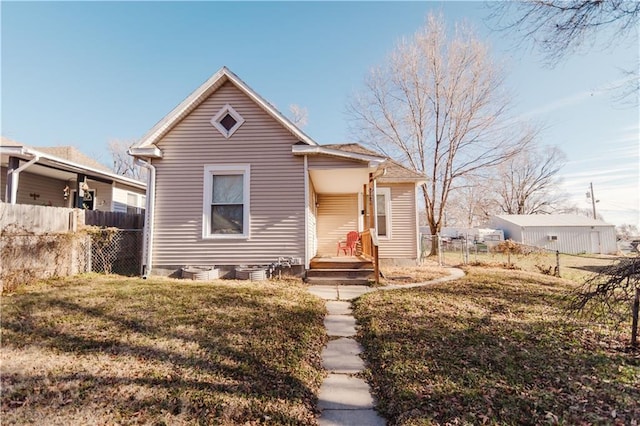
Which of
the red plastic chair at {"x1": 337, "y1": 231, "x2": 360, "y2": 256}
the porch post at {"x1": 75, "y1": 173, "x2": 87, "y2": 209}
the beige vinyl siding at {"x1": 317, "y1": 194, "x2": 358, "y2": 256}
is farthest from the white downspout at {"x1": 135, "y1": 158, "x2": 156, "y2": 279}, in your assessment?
the red plastic chair at {"x1": 337, "y1": 231, "x2": 360, "y2": 256}

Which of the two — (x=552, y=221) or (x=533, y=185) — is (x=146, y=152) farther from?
(x=533, y=185)

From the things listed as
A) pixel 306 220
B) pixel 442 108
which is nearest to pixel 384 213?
pixel 306 220

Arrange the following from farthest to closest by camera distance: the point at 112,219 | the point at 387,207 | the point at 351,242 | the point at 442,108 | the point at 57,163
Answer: the point at 442,108
the point at 387,207
the point at 351,242
the point at 57,163
the point at 112,219

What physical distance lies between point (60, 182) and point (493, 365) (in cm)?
1633

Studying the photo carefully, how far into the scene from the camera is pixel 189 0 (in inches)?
354

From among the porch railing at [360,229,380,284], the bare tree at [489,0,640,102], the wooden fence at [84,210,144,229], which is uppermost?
the bare tree at [489,0,640,102]

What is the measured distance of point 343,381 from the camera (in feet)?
9.37

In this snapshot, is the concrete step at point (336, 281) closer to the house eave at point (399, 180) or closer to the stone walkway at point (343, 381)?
the stone walkway at point (343, 381)

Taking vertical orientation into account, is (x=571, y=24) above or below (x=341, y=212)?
above

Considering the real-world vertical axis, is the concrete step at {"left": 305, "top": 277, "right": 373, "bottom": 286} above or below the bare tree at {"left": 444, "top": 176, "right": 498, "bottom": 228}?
below

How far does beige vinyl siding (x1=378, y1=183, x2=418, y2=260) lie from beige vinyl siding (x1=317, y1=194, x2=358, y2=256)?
4.62 feet

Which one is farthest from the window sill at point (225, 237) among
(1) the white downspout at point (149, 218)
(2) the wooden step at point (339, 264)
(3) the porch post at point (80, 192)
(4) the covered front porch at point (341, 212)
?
(3) the porch post at point (80, 192)

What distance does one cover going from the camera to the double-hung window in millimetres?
10766

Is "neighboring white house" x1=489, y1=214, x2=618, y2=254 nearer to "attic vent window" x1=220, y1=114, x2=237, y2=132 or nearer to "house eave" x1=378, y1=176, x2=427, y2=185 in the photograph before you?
"house eave" x1=378, y1=176, x2=427, y2=185
